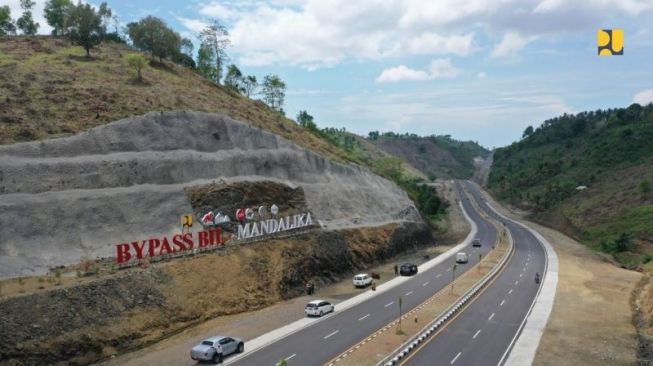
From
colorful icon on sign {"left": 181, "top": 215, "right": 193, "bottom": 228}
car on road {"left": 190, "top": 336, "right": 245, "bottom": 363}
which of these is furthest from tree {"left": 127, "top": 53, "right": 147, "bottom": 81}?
car on road {"left": 190, "top": 336, "right": 245, "bottom": 363}

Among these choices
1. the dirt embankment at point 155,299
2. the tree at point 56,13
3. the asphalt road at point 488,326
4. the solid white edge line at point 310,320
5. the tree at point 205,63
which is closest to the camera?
the dirt embankment at point 155,299

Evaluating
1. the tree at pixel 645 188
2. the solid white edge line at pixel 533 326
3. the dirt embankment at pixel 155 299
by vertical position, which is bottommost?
the solid white edge line at pixel 533 326

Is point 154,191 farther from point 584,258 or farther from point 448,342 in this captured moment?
point 584,258

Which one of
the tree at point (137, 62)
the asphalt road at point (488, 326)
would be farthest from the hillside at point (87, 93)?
the asphalt road at point (488, 326)

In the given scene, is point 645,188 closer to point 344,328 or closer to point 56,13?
point 344,328

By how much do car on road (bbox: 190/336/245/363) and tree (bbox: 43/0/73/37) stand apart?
97355mm

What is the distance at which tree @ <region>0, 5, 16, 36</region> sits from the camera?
108938mm

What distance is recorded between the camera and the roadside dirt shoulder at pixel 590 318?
120 feet

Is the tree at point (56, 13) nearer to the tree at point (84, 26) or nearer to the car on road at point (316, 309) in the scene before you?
the tree at point (84, 26)

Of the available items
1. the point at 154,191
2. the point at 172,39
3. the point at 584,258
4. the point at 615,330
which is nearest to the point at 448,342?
the point at 615,330

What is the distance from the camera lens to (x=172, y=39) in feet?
303

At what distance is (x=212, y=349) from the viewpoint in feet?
111

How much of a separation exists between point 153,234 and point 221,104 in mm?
33238

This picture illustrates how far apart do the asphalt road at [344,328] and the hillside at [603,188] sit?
124 feet
